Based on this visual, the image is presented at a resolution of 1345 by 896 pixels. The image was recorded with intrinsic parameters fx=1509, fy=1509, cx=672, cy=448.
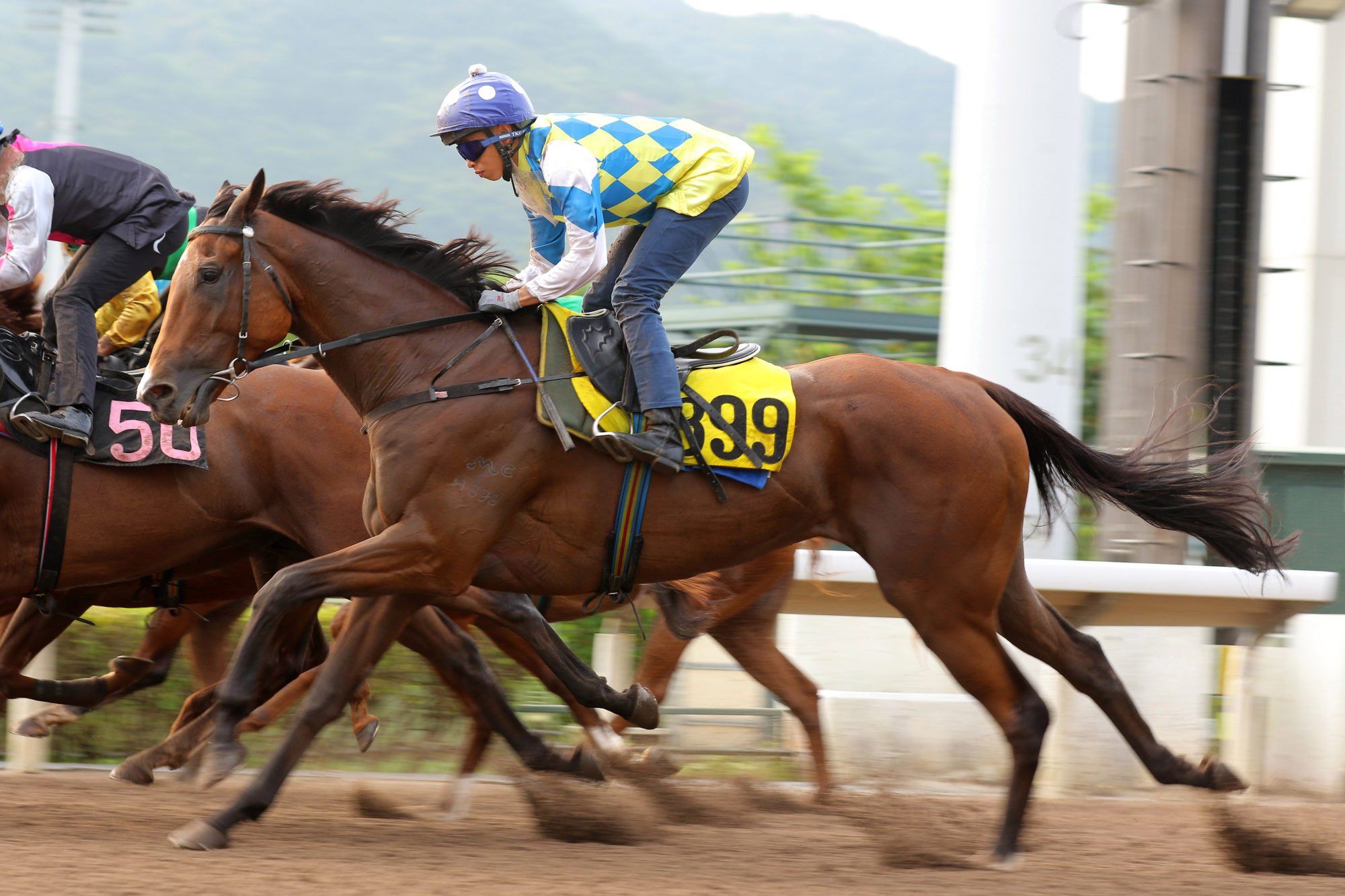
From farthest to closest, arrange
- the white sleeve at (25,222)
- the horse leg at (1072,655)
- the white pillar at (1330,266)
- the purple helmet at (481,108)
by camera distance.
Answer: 1. the white pillar at (1330,266)
2. the horse leg at (1072,655)
3. the white sleeve at (25,222)
4. the purple helmet at (481,108)

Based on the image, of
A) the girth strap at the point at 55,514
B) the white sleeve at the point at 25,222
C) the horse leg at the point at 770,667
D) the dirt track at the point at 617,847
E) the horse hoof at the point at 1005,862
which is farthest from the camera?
the horse leg at the point at 770,667

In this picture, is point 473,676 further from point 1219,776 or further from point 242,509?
point 1219,776

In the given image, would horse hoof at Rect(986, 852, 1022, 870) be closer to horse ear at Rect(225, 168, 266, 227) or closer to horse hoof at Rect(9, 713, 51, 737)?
horse ear at Rect(225, 168, 266, 227)

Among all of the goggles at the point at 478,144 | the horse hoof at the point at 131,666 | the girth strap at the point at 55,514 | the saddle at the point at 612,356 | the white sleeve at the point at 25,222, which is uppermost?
the goggles at the point at 478,144

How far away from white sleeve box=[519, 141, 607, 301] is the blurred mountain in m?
46.0

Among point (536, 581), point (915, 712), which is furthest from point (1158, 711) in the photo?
point (536, 581)

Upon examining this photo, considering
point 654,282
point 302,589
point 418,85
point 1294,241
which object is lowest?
point 302,589

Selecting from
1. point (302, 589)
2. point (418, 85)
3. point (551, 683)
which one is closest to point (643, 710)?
point (551, 683)

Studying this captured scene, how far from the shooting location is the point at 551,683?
573 centimetres

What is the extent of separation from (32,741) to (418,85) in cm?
7585

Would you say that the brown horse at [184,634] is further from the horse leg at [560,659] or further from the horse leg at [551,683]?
the horse leg at [560,659]

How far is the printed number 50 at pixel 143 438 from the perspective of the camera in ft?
17.2

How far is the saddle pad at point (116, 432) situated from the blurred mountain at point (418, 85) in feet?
151

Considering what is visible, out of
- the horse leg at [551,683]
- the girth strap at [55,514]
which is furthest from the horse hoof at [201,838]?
the horse leg at [551,683]
